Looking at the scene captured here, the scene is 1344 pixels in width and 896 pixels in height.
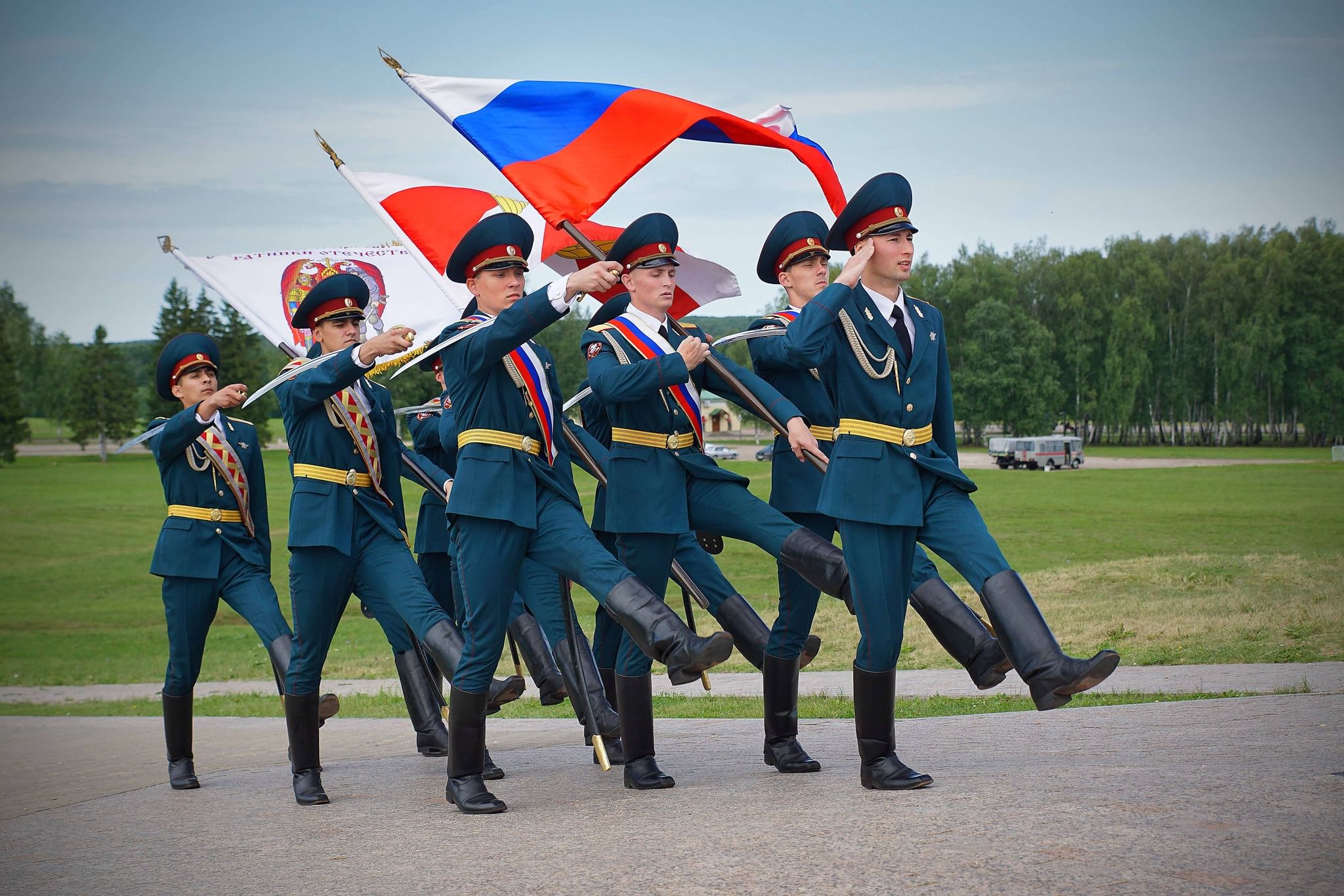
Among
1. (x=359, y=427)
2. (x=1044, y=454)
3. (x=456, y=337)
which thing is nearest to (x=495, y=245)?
(x=456, y=337)

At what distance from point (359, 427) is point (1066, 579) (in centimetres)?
1070

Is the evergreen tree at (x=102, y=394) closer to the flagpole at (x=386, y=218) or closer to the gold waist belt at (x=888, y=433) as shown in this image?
the flagpole at (x=386, y=218)

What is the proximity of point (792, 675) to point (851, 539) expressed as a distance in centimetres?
103

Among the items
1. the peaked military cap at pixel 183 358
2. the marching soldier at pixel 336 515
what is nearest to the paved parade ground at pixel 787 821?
the marching soldier at pixel 336 515

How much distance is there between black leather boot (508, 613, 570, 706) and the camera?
7656 mm

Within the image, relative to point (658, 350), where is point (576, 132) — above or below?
above

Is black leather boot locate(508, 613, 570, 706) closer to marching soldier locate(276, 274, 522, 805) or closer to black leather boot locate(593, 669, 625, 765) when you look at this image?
black leather boot locate(593, 669, 625, 765)

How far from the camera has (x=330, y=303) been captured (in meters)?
6.44

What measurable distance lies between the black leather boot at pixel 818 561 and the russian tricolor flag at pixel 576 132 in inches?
78.9

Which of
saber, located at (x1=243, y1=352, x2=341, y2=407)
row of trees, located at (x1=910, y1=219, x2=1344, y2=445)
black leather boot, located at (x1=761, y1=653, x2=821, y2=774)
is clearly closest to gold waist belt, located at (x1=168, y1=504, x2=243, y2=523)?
saber, located at (x1=243, y1=352, x2=341, y2=407)

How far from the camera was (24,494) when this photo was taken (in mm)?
52125

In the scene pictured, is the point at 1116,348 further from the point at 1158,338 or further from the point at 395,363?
the point at 395,363

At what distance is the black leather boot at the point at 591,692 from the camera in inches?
265

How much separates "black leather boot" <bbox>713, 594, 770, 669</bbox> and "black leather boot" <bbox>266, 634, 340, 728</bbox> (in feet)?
6.52
